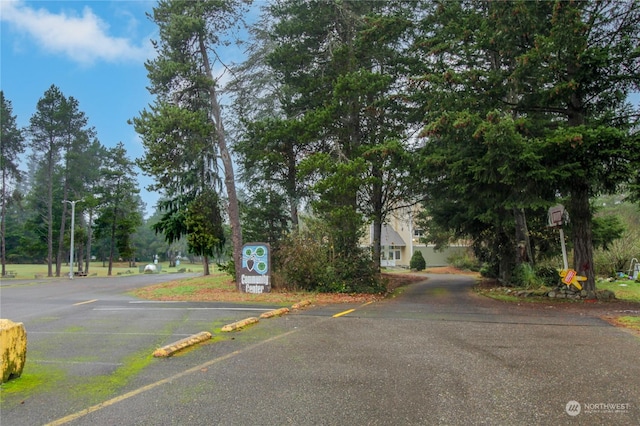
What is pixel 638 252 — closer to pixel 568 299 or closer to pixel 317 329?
pixel 568 299

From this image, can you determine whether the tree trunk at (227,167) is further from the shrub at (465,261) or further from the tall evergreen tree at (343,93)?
Answer: the shrub at (465,261)

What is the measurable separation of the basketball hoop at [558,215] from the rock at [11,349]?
1298 cm

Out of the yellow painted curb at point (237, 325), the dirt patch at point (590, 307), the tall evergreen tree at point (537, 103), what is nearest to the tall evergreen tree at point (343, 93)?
the tall evergreen tree at point (537, 103)

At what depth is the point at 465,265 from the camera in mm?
40438

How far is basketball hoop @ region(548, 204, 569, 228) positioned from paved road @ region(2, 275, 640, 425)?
5540 mm

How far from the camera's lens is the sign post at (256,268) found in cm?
1495

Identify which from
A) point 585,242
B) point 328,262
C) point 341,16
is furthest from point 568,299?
point 341,16

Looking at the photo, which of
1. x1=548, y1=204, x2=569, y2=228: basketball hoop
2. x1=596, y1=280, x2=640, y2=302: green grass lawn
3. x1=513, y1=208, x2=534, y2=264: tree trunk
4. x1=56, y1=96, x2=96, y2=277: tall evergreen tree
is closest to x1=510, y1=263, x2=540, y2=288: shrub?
x1=513, y1=208, x2=534, y2=264: tree trunk

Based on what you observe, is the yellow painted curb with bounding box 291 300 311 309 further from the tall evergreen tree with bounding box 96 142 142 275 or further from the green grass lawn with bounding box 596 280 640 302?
the tall evergreen tree with bounding box 96 142 142 275

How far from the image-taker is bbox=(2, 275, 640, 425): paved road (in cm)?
364

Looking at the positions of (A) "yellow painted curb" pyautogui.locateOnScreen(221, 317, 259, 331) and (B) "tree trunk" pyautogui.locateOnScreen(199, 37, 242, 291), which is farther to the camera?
(B) "tree trunk" pyautogui.locateOnScreen(199, 37, 242, 291)

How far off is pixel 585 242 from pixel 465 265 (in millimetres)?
29115

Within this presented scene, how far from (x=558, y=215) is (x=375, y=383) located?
1030 centimetres

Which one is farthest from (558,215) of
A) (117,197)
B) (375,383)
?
(117,197)
